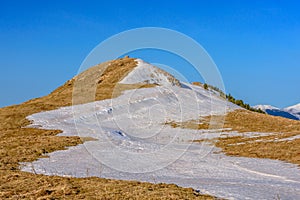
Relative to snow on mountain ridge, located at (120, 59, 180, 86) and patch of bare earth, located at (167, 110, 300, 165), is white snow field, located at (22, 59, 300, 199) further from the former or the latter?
snow on mountain ridge, located at (120, 59, 180, 86)

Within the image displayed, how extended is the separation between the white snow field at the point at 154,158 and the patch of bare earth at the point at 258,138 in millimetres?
2028

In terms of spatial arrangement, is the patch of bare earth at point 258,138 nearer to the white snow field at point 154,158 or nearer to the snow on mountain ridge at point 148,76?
the white snow field at point 154,158

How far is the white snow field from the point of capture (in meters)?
21.5

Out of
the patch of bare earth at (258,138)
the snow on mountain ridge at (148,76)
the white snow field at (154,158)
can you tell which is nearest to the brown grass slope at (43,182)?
the white snow field at (154,158)

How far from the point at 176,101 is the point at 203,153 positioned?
1551 inches

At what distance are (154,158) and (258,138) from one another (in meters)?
20.8

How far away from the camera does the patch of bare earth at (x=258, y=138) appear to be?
3562 cm

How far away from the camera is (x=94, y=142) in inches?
1516

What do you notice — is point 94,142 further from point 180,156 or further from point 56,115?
point 56,115

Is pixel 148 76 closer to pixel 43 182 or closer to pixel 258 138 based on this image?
pixel 258 138

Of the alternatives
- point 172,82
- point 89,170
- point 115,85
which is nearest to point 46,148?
point 89,170

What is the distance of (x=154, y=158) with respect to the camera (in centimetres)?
3159

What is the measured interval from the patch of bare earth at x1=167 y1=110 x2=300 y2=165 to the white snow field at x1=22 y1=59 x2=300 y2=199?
2.03 m

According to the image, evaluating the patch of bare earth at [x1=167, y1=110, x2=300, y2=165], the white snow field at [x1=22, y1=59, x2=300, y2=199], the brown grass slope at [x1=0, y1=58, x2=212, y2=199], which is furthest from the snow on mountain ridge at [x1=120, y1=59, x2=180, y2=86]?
the brown grass slope at [x1=0, y1=58, x2=212, y2=199]
